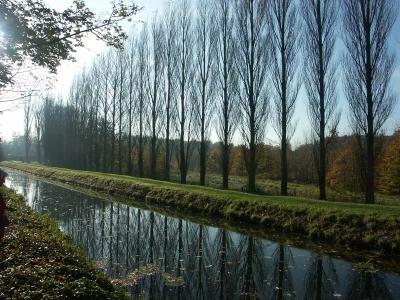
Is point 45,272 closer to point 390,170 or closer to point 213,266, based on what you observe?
point 213,266

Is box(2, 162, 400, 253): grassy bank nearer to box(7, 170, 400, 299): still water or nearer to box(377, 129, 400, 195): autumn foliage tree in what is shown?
box(7, 170, 400, 299): still water

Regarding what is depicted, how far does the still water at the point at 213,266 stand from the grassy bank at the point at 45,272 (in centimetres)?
125

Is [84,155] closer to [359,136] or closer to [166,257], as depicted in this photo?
[359,136]

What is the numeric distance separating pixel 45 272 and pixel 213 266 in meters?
4.44

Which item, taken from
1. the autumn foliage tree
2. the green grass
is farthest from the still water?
the autumn foliage tree

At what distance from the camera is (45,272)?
270 inches

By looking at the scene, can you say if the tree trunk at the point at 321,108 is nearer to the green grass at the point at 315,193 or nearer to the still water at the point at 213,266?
the green grass at the point at 315,193

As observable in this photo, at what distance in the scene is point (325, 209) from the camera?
14.2 meters

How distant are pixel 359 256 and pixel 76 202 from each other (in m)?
16.7

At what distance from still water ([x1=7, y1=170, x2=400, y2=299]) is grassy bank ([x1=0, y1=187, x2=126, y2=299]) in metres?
1.25

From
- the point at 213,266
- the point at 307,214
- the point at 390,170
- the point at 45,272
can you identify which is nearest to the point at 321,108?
the point at 307,214

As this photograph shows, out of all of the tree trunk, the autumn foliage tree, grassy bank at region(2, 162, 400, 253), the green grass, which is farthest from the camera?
the autumn foliage tree

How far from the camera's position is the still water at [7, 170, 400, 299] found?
27.1ft

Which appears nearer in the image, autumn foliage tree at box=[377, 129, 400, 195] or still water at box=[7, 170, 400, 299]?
still water at box=[7, 170, 400, 299]
